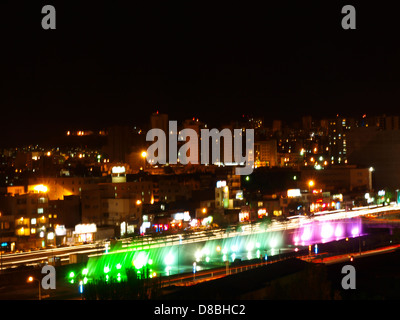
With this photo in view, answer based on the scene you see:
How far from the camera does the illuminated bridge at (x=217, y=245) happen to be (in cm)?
821

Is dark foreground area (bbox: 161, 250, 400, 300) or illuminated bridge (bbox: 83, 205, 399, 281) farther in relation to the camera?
illuminated bridge (bbox: 83, 205, 399, 281)

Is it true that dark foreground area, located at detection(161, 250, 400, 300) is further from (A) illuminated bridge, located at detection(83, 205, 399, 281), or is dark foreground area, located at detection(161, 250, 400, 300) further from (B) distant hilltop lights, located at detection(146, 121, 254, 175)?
(B) distant hilltop lights, located at detection(146, 121, 254, 175)

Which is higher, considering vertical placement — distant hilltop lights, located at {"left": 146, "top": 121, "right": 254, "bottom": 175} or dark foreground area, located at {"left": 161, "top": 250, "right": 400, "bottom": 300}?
distant hilltop lights, located at {"left": 146, "top": 121, "right": 254, "bottom": 175}

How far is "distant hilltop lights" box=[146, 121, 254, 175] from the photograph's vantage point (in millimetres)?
24922

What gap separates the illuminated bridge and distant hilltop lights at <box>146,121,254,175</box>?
1138 centimetres

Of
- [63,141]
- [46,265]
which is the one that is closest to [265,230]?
[46,265]

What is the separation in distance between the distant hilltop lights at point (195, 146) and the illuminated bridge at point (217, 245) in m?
11.4

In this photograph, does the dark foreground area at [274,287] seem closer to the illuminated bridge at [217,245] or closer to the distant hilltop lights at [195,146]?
the illuminated bridge at [217,245]

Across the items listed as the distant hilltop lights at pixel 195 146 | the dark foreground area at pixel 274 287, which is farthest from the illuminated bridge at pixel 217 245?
the distant hilltop lights at pixel 195 146

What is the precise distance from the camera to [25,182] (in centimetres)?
1393

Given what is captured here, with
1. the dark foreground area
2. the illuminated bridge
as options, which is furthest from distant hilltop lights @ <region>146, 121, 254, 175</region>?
the dark foreground area

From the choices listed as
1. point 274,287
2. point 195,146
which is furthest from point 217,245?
point 195,146

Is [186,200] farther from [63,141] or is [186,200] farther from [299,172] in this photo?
[63,141]
